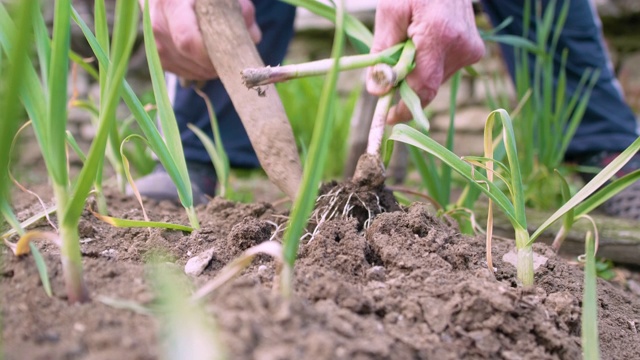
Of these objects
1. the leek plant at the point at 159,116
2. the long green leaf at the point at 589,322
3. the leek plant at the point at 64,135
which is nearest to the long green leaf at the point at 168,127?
the leek plant at the point at 159,116

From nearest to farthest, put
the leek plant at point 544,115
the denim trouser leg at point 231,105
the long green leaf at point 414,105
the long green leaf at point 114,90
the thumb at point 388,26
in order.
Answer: the long green leaf at point 114,90, the long green leaf at point 414,105, the thumb at point 388,26, the leek plant at point 544,115, the denim trouser leg at point 231,105

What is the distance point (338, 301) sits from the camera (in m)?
0.67

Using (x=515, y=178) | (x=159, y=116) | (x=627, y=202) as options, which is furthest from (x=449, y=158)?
(x=627, y=202)

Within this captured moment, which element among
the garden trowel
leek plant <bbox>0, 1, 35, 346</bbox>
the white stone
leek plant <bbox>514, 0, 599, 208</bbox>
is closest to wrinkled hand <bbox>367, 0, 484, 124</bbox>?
the garden trowel

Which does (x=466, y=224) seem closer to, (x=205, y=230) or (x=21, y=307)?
(x=205, y=230)

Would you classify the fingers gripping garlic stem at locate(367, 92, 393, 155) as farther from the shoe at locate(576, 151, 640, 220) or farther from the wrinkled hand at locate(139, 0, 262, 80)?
the shoe at locate(576, 151, 640, 220)

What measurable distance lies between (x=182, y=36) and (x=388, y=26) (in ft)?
1.29

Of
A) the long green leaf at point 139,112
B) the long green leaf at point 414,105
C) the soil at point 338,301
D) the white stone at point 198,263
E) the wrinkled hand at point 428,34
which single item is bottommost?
the white stone at point 198,263

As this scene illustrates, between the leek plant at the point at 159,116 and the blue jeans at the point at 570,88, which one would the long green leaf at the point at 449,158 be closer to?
the leek plant at the point at 159,116

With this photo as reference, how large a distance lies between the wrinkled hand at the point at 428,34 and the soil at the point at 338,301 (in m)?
0.26

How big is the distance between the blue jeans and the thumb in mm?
890

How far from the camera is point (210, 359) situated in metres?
0.41

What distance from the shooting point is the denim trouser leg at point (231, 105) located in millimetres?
1952

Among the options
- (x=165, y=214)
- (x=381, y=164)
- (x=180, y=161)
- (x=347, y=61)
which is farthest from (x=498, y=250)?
(x=165, y=214)
